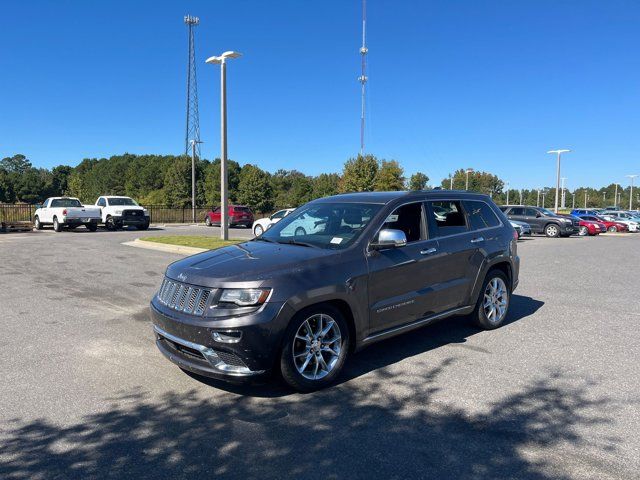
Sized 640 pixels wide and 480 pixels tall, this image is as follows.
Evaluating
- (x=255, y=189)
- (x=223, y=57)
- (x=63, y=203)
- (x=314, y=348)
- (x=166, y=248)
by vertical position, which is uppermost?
(x=223, y=57)

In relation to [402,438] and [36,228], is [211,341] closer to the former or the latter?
[402,438]

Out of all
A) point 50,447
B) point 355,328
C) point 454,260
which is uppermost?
point 454,260

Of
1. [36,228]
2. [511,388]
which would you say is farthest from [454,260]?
[36,228]

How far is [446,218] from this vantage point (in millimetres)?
5621

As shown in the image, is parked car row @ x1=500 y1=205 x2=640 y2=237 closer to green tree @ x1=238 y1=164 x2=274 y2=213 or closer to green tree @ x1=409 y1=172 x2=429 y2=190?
green tree @ x1=409 y1=172 x2=429 y2=190

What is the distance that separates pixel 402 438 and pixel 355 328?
120cm

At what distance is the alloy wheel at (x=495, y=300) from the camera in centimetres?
612

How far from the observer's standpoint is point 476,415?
12.2 feet

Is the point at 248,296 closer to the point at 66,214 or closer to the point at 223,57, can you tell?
the point at 223,57

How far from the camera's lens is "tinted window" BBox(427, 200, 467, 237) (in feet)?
17.7

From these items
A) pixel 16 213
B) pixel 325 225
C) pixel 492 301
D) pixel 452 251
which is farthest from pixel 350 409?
pixel 16 213

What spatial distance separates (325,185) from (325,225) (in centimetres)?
7568

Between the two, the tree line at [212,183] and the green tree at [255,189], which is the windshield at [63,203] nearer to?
the tree line at [212,183]

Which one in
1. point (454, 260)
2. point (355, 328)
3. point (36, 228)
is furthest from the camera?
point (36, 228)
